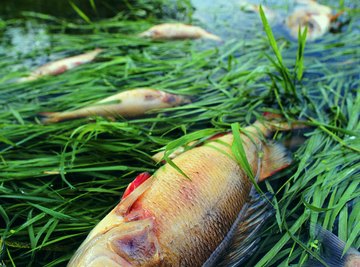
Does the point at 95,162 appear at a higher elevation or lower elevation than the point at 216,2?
lower

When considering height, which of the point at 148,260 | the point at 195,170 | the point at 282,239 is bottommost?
the point at 282,239

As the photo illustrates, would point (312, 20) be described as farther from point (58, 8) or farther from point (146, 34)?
point (58, 8)

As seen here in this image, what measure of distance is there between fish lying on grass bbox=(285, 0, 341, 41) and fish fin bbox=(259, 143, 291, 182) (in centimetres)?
257

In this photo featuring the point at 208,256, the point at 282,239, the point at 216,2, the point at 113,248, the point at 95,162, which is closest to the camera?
the point at 113,248

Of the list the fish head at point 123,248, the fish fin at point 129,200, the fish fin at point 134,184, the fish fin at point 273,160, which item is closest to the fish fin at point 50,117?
the fish fin at point 134,184

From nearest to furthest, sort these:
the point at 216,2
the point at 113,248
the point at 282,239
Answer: the point at 113,248, the point at 282,239, the point at 216,2

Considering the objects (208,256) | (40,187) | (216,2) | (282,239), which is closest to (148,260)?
(208,256)

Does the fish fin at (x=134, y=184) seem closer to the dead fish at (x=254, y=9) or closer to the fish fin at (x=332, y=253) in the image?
the fish fin at (x=332, y=253)

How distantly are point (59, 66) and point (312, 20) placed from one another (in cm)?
323

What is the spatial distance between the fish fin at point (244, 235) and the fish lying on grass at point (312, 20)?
3.12 meters

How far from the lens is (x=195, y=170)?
2242mm

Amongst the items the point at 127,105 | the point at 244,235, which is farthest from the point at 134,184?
the point at 127,105

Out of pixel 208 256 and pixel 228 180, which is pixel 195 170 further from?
pixel 208 256

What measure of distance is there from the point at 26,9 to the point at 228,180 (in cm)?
596
